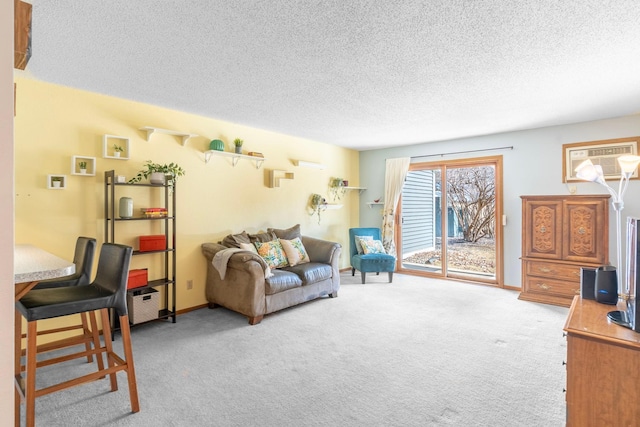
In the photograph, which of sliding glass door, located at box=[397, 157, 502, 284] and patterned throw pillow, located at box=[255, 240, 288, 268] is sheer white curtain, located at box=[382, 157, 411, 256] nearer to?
sliding glass door, located at box=[397, 157, 502, 284]

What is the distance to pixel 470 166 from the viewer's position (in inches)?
208

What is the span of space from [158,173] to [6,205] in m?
2.79

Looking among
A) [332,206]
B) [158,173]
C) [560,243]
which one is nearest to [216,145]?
[158,173]

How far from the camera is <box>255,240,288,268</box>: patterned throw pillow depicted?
13.2 ft

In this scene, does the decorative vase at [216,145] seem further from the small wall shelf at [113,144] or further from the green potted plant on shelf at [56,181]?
the green potted plant on shelf at [56,181]

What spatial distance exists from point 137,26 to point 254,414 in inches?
98.9

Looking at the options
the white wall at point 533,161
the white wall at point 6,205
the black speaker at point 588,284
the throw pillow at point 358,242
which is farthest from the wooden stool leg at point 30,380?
the white wall at point 533,161

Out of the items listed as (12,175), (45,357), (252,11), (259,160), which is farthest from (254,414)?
(259,160)

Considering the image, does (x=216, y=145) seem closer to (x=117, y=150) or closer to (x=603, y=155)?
(x=117, y=150)

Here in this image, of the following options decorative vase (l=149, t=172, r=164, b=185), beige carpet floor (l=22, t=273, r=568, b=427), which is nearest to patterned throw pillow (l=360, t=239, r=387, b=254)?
beige carpet floor (l=22, t=273, r=568, b=427)

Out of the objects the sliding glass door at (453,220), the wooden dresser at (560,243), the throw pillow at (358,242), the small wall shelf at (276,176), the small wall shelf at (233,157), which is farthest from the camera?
the throw pillow at (358,242)

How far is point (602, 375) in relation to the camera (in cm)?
142

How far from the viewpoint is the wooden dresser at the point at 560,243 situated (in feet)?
12.6

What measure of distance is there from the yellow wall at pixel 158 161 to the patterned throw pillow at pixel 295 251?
562 mm
